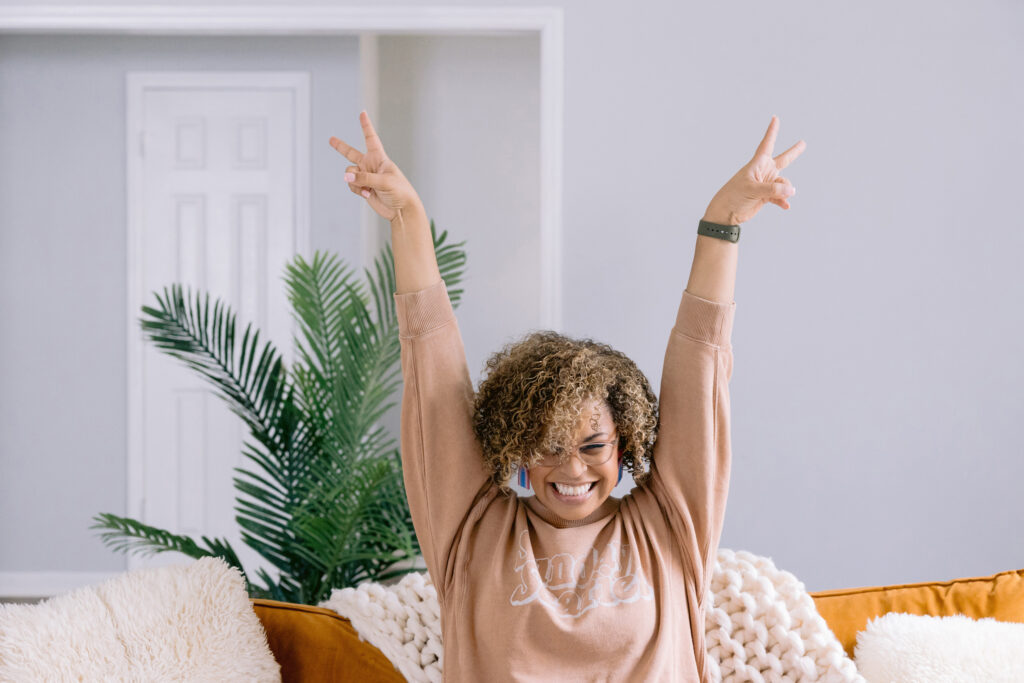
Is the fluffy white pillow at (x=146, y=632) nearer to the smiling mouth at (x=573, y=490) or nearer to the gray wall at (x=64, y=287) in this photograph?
the smiling mouth at (x=573, y=490)

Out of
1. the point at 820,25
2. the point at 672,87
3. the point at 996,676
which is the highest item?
the point at 820,25

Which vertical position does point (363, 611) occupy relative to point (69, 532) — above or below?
above

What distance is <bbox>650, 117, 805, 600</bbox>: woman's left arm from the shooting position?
1136 mm

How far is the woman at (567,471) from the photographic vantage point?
1.09 metres

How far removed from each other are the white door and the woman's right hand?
2.34 meters

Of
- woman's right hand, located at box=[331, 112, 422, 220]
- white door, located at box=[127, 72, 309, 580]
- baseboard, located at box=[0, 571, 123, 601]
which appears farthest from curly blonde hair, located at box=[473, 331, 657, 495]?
baseboard, located at box=[0, 571, 123, 601]

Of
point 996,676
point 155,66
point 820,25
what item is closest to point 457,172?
point 155,66

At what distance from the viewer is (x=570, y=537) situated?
1138mm

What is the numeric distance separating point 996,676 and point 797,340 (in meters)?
1.00

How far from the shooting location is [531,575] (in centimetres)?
111

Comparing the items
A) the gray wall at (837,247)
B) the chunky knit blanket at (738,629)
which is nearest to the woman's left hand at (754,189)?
the chunky knit blanket at (738,629)

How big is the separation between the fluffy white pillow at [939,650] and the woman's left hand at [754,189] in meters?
0.73

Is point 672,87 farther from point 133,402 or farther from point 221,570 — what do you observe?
point 133,402

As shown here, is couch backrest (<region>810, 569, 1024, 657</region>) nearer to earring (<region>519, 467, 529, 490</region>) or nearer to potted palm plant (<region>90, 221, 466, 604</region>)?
earring (<region>519, 467, 529, 490</region>)
